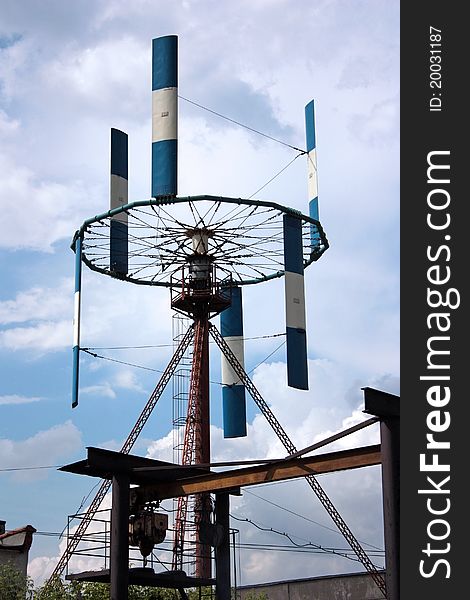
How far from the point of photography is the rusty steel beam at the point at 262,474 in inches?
1036

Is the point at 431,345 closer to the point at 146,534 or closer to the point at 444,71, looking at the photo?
the point at 444,71

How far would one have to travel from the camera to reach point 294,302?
48.4m

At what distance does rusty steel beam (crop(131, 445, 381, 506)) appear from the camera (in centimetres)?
2631

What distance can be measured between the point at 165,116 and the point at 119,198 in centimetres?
681

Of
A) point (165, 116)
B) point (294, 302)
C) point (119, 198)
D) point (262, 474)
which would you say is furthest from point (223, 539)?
point (119, 198)

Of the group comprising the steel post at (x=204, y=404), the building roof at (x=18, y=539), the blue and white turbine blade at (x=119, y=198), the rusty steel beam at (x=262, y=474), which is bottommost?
the building roof at (x=18, y=539)

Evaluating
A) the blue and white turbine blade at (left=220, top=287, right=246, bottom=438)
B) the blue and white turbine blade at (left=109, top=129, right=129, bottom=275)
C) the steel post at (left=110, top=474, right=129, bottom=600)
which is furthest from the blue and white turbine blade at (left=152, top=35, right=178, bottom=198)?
the steel post at (left=110, top=474, right=129, bottom=600)

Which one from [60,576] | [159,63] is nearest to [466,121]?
[159,63]

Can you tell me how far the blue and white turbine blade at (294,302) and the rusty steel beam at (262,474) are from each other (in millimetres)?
17988

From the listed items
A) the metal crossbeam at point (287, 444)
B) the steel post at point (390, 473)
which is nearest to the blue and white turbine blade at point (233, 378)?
the metal crossbeam at point (287, 444)

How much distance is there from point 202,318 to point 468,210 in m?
37.6

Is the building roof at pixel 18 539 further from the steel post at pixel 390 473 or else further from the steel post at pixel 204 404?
the steel post at pixel 390 473

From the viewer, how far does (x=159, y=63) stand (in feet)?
148

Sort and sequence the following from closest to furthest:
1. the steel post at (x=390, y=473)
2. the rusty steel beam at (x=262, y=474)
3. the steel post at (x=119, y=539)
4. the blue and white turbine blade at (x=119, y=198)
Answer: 1. the steel post at (x=390, y=473)
2. the rusty steel beam at (x=262, y=474)
3. the steel post at (x=119, y=539)
4. the blue and white turbine blade at (x=119, y=198)
